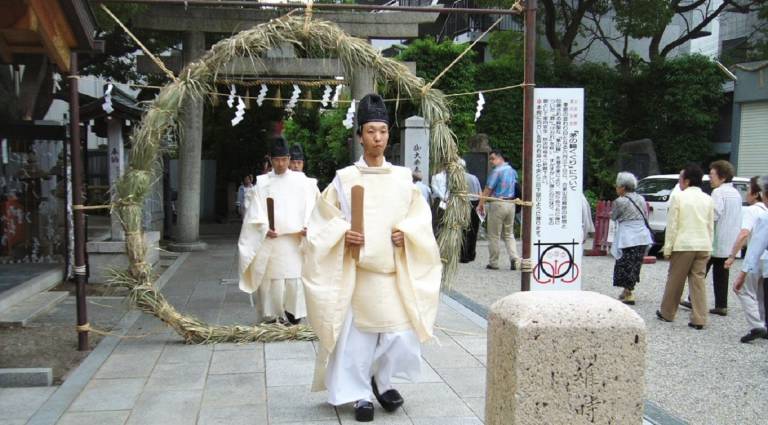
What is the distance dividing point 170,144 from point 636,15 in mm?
17414

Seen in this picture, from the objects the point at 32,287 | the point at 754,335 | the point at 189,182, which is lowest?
the point at 754,335

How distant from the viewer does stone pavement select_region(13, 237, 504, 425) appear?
4602 mm

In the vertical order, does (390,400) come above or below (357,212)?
below

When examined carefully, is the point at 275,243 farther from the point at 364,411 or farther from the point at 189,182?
the point at 189,182

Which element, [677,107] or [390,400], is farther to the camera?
[677,107]

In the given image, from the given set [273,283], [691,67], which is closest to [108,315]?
[273,283]

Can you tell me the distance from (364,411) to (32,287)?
5.71 meters

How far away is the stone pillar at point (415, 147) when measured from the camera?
14883 millimetres

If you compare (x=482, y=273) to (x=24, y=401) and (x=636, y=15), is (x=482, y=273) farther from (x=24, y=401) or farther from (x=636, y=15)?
(x=636, y=15)

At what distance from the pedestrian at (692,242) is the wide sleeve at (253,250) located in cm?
444

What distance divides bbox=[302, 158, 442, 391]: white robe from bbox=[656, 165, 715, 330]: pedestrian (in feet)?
A: 14.0

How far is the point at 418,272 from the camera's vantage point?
4621 mm

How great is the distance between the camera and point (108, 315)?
7844mm

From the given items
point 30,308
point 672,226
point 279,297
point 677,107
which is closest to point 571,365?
point 279,297
